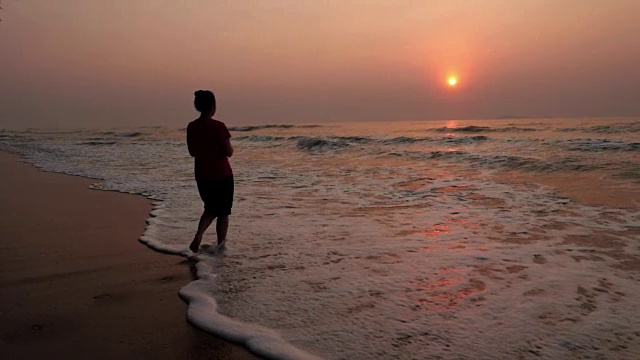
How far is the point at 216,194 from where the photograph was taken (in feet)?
15.4

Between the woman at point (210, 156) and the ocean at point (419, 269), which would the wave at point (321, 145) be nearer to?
the ocean at point (419, 269)

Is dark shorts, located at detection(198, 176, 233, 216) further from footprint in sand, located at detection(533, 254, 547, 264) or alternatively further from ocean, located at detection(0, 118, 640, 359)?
footprint in sand, located at detection(533, 254, 547, 264)

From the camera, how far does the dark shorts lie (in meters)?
4.69

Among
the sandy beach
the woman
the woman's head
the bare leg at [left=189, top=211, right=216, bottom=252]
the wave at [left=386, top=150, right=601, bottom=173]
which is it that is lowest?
the sandy beach

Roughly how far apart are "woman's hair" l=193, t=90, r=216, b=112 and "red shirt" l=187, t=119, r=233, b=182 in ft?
0.44

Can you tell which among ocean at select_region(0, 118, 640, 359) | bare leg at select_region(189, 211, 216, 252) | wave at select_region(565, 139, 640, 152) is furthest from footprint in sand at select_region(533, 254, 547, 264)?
wave at select_region(565, 139, 640, 152)

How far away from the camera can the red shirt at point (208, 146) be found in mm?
4562

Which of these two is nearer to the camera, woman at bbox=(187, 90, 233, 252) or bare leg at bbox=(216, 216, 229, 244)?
woman at bbox=(187, 90, 233, 252)

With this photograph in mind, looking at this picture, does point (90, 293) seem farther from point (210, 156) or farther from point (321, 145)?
point (321, 145)

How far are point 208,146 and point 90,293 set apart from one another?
1802mm

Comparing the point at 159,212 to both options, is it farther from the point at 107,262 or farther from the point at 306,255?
the point at 306,255

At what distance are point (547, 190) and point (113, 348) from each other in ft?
28.1

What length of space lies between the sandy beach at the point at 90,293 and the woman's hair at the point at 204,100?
1554 millimetres

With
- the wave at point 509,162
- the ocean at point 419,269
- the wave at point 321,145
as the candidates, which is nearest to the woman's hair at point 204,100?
the ocean at point 419,269
